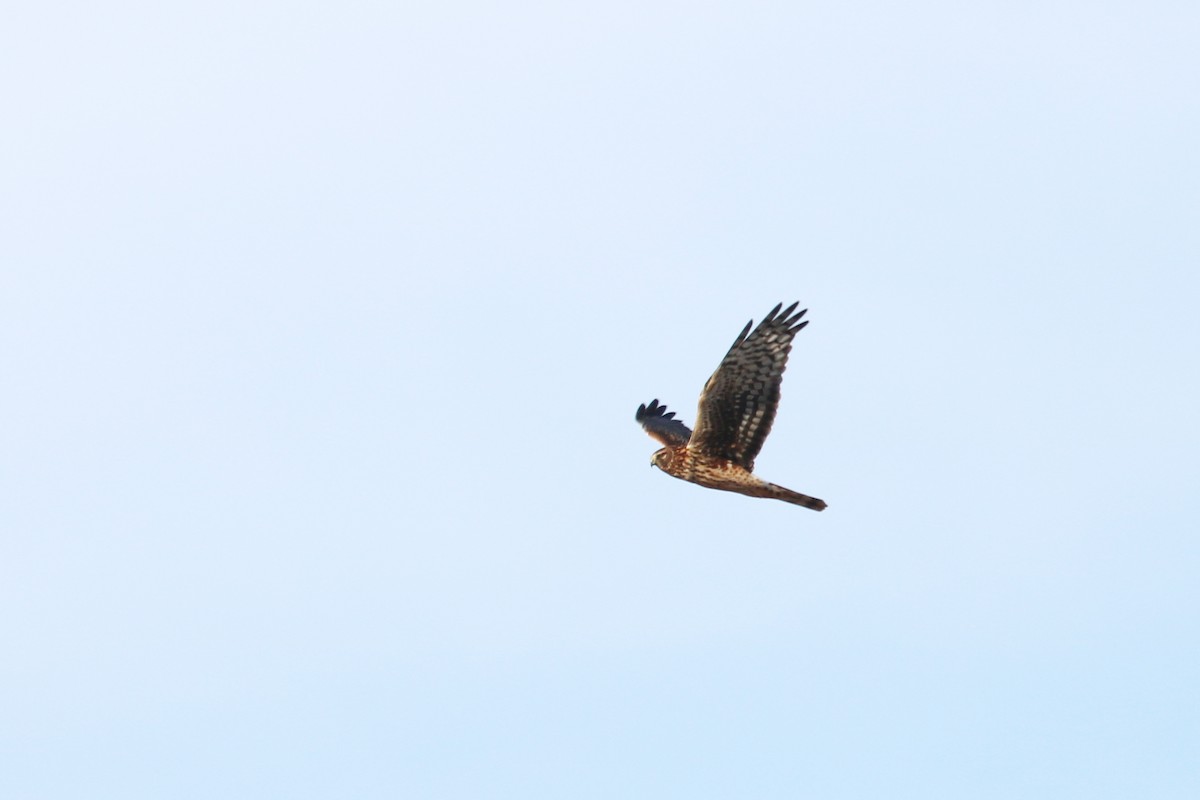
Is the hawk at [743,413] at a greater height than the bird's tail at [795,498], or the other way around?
the hawk at [743,413]

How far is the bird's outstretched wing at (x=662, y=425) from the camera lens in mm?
29844

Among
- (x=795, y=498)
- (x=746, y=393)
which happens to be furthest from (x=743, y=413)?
(x=795, y=498)

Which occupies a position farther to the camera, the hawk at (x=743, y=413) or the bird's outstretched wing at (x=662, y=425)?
the bird's outstretched wing at (x=662, y=425)

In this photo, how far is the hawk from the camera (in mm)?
26391

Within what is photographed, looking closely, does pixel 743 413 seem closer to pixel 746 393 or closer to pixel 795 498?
pixel 746 393

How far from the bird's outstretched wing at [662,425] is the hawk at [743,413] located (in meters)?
1.20

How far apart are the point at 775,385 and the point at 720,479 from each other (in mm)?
1564

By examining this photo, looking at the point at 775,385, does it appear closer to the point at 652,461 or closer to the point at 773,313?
the point at 773,313

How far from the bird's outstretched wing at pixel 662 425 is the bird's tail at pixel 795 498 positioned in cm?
208

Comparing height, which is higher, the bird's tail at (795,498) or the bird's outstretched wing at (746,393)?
the bird's outstretched wing at (746,393)

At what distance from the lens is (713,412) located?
26.9 meters

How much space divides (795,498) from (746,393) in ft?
4.81

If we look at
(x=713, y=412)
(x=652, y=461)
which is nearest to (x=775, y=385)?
(x=713, y=412)

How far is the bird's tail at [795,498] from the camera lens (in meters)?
26.4
